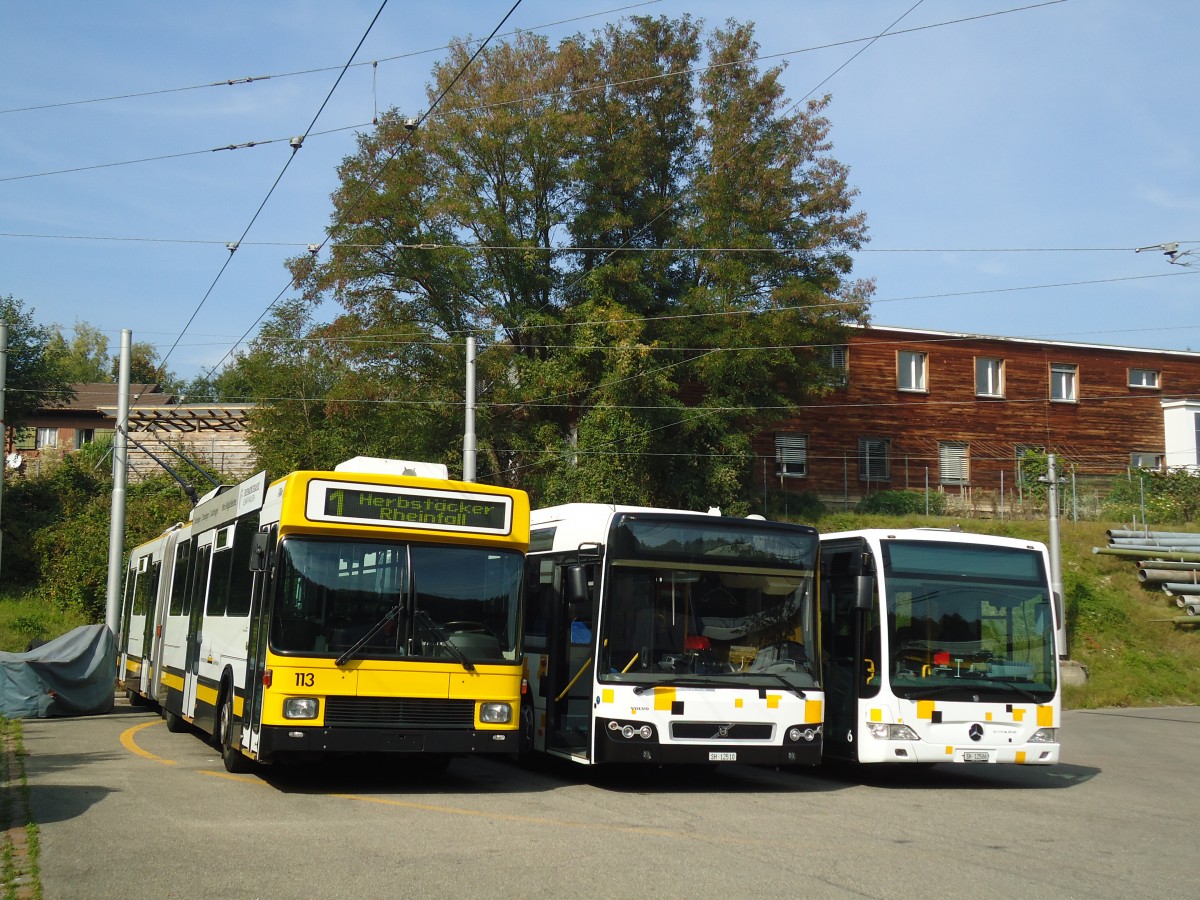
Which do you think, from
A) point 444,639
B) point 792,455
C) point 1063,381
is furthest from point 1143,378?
point 444,639

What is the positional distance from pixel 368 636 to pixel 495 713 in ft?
4.55

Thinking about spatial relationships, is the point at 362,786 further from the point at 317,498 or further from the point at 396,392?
the point at 396,392

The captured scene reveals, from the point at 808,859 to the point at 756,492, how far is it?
114 ft

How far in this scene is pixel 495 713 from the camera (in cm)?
1191

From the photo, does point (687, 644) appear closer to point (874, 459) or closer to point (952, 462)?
point (874, 459)

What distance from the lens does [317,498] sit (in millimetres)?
11820

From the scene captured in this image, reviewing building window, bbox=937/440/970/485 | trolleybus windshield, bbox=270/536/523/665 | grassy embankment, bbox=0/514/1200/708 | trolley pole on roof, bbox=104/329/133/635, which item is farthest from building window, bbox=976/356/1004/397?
trolleybus windshield, bbox=270/536/523/665

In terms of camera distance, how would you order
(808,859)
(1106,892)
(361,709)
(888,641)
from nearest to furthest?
1. (1106,892)
2. (808,859)
3. (361,709)
4. (888,641)

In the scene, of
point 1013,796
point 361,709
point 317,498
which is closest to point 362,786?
point 361,709

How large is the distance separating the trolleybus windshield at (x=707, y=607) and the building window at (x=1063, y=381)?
38061mm

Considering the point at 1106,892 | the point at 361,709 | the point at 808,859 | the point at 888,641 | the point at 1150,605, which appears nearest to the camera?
the point at 1106,892

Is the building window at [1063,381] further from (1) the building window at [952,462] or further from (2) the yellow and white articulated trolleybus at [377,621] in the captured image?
(2) the yellow and white articulated trolleybus at [377,621]

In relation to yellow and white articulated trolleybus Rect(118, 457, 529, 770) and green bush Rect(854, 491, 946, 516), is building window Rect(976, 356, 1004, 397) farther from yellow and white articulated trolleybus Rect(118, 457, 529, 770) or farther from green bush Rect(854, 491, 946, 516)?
yellow and white articulated trolleybus Rect(118, 457, 529, 770)

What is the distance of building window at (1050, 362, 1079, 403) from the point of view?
4844cm
